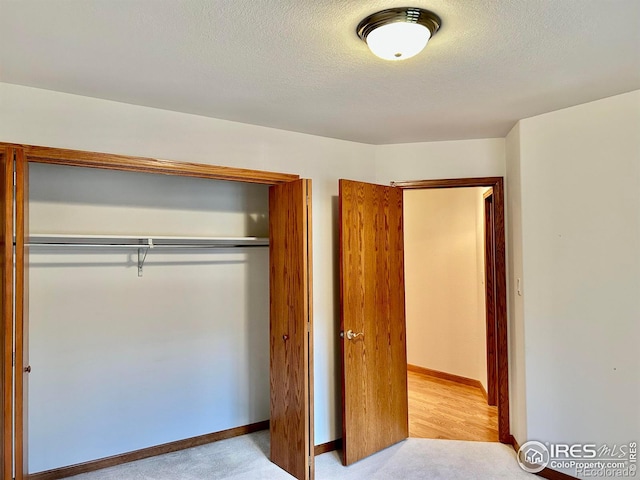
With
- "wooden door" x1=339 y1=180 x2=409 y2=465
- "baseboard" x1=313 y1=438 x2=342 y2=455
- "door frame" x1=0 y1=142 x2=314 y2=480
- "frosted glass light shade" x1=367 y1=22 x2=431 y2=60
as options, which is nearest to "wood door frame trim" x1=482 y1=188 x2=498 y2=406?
"wooden door" x1=339 y1=180 x2=409 y2=465

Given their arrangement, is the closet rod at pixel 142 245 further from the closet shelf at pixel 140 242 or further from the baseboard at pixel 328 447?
the baseboard at pixel 328 447

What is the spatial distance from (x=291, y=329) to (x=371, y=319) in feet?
2.19

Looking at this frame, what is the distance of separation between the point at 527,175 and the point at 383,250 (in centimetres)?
115

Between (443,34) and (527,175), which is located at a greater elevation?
(443,34)

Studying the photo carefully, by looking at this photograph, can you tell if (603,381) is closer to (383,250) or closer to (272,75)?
(383,250)

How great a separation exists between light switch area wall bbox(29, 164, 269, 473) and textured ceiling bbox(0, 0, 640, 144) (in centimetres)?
84

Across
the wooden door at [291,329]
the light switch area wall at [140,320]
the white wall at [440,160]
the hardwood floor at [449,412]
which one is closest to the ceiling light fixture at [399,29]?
the wooden door at [291,329]

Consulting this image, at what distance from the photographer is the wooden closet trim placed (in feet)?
7.57

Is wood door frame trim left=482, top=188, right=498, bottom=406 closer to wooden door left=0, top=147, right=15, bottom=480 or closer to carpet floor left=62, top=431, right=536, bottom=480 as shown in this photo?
carpet floor left=62, top=431, right=536, bottom=480

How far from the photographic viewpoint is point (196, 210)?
3.43m

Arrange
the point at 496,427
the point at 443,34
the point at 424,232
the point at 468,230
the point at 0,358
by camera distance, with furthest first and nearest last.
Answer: the point at 424,232, the point at 468,230, the point at 496,427, the point at 0,358, the point at 443,34

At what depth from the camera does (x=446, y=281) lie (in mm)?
5051

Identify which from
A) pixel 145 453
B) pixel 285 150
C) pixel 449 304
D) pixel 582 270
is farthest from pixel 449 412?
pixel 285 150

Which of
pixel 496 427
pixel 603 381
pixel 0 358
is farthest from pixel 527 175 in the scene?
pixel 0 358
